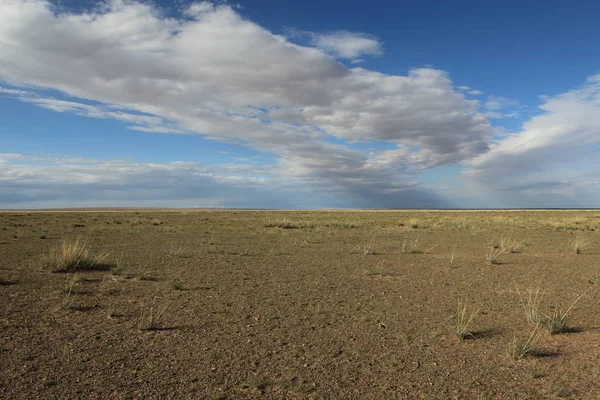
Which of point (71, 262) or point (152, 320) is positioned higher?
point (71, 262)

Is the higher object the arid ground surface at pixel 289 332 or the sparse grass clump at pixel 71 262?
the sparse grass clump at pixel 71 262

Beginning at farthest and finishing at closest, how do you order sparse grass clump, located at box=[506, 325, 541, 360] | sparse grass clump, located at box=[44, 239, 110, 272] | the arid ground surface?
sparse grass clump, located at box=[44, 239, 110, 272]
sparse grass clump, located at box=[506, 325, 541, 360]
the arid ground surface

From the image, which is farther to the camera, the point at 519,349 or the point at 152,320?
the point at 152,320

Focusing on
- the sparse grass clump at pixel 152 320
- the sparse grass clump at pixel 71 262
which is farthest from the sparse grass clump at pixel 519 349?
the sparse grass clump at pixel 71 262

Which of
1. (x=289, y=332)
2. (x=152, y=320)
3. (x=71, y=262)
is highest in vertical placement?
(x=71, y=262)

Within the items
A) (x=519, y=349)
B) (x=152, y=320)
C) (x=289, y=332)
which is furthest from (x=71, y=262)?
(x=519, y=349)

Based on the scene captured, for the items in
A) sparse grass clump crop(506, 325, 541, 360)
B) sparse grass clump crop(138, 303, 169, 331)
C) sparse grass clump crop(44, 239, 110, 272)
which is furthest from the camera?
sparse grass clump crop(44, 239, 110, 272)

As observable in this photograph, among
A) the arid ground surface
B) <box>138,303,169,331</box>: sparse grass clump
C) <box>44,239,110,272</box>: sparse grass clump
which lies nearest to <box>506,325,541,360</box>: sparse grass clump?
the arid ground surface

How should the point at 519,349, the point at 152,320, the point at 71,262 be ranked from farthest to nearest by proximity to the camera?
the point at 71,262
the point at 152,320
the point at 519,349

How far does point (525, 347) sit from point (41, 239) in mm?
23595

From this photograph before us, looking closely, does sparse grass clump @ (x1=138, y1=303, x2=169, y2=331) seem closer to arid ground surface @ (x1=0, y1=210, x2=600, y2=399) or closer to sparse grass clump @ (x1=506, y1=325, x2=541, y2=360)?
arid ground surface @ (x1=0, y1=210, x2=600, y2=399)

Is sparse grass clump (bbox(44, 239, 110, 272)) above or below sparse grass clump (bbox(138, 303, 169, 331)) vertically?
above

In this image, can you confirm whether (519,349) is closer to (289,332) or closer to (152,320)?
(289,332)

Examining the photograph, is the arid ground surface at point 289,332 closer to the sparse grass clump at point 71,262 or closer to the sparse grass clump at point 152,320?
the sparse grass clump at point 152,320
